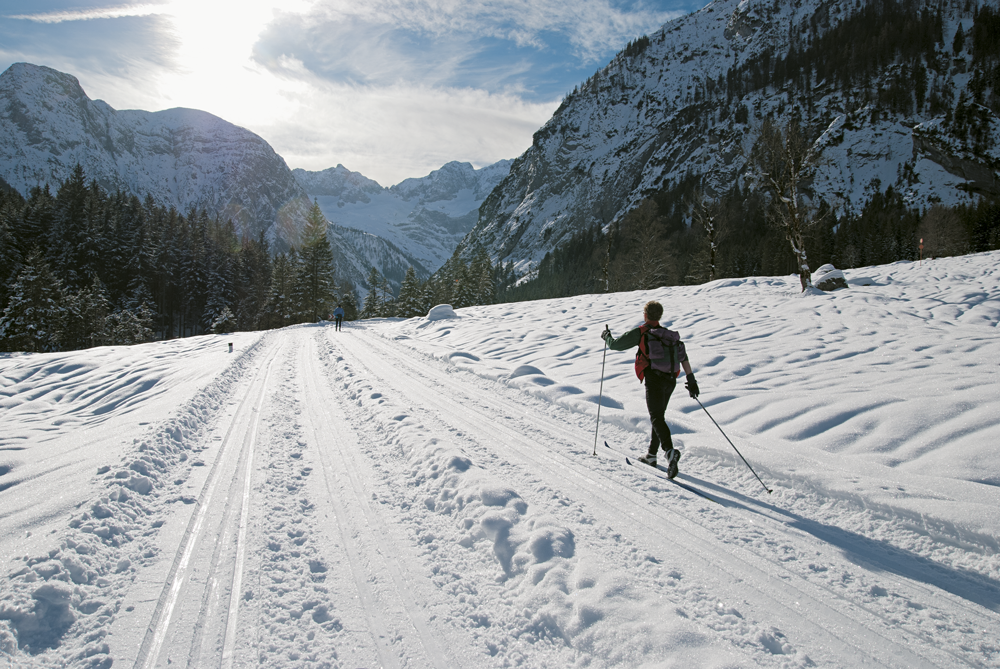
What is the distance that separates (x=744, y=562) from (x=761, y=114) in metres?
160

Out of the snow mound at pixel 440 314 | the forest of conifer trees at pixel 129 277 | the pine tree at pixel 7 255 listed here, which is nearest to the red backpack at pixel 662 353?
the snow mound at pixel 440 314

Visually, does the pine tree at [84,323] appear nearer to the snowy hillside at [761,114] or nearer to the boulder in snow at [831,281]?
the boulder in snow at [831,281]

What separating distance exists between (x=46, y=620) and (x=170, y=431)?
408cm

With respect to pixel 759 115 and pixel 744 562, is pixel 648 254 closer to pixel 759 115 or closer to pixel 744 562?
pixel 744 562

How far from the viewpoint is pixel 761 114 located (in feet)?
416

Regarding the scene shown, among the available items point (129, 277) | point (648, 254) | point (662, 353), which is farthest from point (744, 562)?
point (129, 277)

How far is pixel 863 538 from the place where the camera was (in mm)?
3791

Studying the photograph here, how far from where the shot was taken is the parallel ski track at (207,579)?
8.44 feet

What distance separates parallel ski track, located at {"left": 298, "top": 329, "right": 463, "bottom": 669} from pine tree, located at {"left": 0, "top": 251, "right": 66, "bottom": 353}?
3719 cm

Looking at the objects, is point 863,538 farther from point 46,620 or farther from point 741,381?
point 46,620

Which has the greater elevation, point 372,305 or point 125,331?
point 372,305

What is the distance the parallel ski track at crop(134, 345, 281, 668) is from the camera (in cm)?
257

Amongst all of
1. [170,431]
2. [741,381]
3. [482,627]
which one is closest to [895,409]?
[741,381]

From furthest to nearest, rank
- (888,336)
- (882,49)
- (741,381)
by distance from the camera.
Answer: (882,49)
(888,336)
(741,381)
